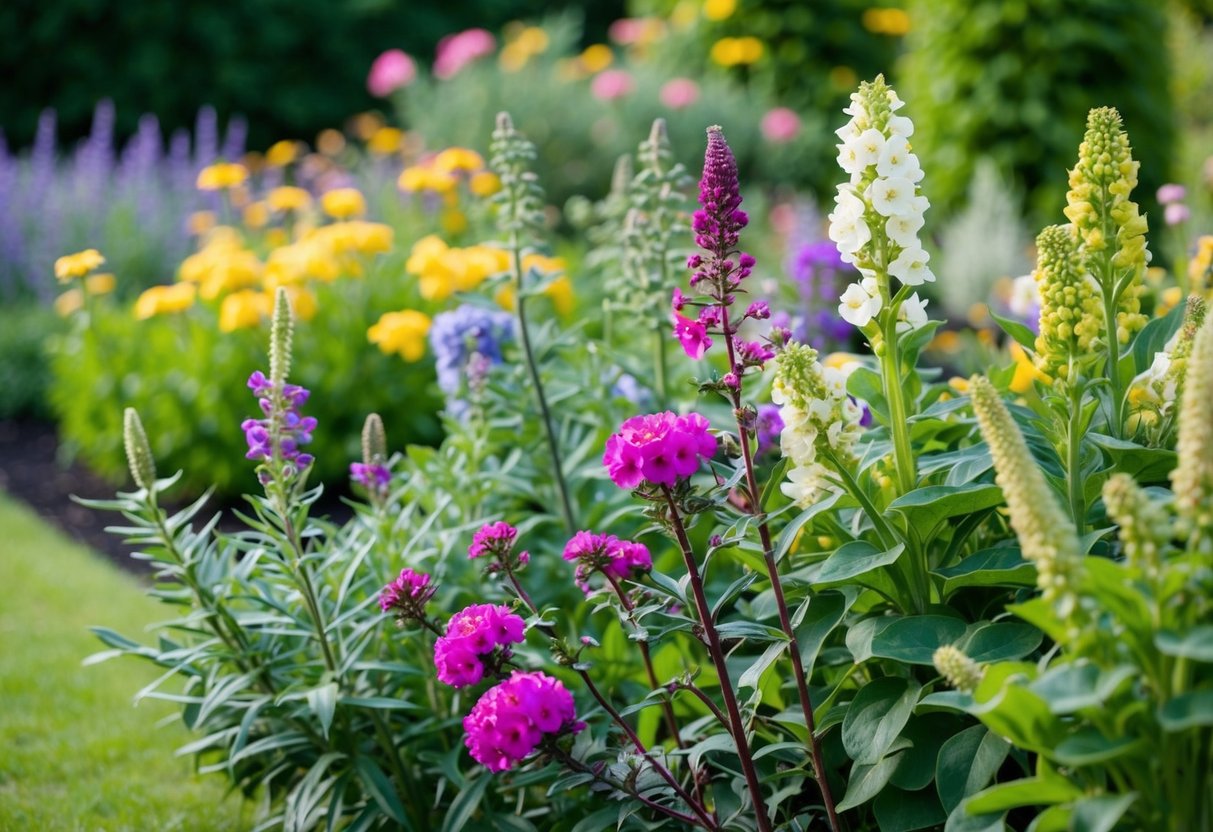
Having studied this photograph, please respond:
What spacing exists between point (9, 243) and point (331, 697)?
6.14 meters

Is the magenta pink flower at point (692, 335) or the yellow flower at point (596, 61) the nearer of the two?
the magenta pink flower at point (692, 335)

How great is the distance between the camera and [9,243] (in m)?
7.34

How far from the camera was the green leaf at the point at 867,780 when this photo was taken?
1.94 m

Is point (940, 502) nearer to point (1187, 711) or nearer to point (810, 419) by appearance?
point (810, 419)

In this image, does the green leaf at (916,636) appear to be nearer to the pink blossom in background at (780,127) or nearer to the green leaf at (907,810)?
the green leaf at (907,810)

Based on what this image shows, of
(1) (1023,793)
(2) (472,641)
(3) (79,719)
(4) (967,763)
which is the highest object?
(2) (472,641)

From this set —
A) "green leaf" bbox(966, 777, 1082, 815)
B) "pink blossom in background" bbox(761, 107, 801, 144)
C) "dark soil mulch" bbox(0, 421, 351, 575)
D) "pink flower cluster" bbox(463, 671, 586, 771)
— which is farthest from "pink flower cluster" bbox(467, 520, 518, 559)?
"pink blossom in background" bbox(761, 107, 801, 144)

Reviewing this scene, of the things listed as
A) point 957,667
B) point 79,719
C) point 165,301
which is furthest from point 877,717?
point 165,301

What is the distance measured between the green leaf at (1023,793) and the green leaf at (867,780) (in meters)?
0.41

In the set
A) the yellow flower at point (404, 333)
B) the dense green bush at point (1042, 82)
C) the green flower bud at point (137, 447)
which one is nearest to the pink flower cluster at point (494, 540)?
the green flower bud at point (137, 447)

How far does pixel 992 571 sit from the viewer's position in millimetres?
1862

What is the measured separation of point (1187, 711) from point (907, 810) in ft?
2.18

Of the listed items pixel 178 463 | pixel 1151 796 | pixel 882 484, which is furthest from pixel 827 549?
pixel 178 463

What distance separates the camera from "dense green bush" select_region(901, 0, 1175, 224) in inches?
255
